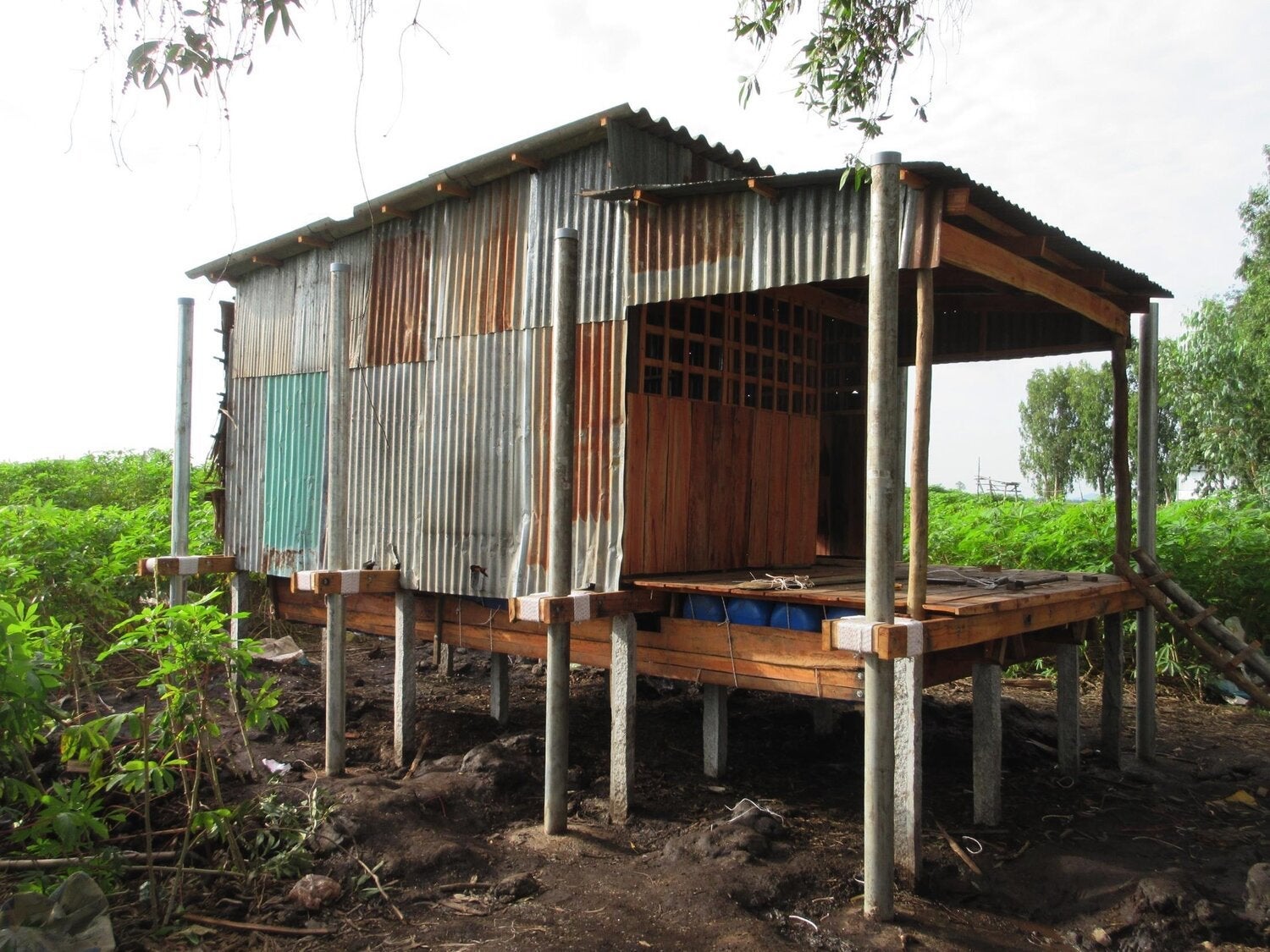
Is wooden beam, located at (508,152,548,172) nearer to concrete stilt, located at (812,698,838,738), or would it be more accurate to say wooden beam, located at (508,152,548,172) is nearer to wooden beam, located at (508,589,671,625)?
wooden beam, located at (508,589,671,625)

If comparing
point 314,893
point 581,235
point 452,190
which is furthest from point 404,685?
point 452,190

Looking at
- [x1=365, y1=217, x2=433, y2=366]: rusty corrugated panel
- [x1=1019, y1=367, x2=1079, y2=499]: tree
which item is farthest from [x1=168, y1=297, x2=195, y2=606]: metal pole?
[x1=1019, y1=367, x2=1079, y2=499]: tree

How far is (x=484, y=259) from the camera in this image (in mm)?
8180

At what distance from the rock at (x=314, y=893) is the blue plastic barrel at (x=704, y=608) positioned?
2.86m

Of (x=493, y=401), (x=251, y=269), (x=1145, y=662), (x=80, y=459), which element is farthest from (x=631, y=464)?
(x=80, y=459)

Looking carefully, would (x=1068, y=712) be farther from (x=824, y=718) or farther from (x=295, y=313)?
(x=295, y=313)

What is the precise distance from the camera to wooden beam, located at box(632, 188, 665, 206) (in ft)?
21.7

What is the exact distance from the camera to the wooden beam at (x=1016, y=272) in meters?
5.37

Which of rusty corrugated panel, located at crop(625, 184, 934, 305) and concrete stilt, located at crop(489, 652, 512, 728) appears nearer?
rusty corrugated panel, located at crop(625, 184, 934, 305)

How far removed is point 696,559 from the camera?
758 centimetres

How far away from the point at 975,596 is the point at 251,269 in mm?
8227

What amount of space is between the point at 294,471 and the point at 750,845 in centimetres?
614

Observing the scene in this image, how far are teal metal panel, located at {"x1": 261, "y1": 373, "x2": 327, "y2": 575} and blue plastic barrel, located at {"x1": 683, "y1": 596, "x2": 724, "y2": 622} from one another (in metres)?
4.27

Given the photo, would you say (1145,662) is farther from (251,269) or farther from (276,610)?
(251,269)
